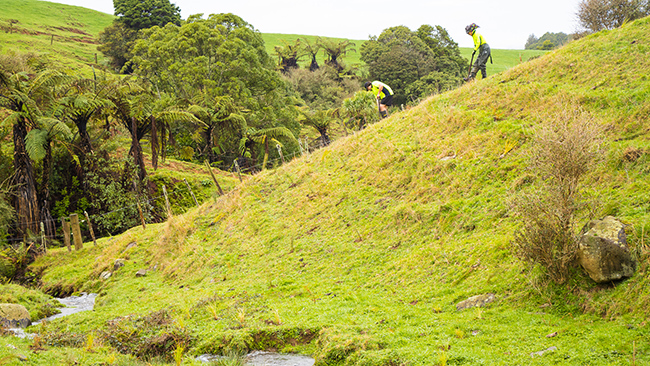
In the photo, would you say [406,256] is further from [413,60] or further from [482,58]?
[413,60]

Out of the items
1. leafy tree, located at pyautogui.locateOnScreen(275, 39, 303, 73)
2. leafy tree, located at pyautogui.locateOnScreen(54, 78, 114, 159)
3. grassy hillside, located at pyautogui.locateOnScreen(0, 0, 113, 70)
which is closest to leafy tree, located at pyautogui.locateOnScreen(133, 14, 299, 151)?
leafy tree, located at pyautogui.locateOnScreen(54, 78, 114, 159)

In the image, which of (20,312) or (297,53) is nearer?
(20,312)

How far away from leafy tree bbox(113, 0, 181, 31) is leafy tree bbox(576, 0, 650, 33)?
48.8 meters

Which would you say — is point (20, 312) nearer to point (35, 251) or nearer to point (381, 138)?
point (35, 251)

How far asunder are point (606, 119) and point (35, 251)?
20996mm

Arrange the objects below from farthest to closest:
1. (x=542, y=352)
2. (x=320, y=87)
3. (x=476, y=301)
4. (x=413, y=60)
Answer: (x=320, y=87), (x=413, y=60), (x=476, y=301), (x=542, y=352)

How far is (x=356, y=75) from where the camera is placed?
65.5 m

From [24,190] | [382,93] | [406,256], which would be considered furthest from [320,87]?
[406,256]

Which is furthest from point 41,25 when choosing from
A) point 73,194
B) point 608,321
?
point 608,321

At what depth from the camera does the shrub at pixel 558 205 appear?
5867 mm

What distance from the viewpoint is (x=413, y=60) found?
51.6m

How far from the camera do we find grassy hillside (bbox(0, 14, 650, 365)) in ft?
18.3

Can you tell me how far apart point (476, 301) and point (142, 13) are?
6010 centimetres

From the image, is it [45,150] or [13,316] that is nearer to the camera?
[13,316]
